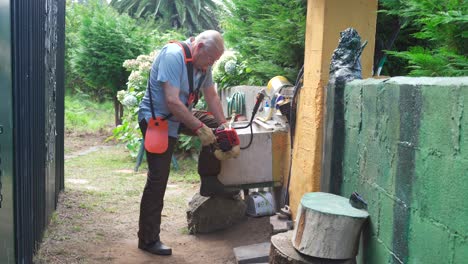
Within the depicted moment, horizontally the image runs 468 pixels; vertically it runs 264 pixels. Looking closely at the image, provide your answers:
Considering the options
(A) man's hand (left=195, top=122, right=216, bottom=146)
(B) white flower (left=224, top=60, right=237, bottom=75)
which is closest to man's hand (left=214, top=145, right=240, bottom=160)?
(A) man's hand (left=195, top=122, right=216, bottom=146)

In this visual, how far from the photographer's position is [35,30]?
3.82m

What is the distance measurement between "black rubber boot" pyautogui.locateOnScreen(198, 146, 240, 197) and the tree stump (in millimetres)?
1952

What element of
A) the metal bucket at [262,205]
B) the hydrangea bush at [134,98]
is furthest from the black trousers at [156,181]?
the hydrangea bush at [134,98]

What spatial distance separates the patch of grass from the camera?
15273 mm

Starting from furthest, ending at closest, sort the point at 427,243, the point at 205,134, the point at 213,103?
the point at 213,103 → the point at 205,134 → the point at 427,243

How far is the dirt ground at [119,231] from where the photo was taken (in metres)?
4.41

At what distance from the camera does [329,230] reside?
8.45 feet

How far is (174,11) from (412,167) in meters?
24.5

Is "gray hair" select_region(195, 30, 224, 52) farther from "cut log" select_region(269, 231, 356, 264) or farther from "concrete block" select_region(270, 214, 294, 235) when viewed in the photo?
"cut log" select_region(269, 231, 356, 264)

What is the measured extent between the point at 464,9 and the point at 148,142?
8.94 ft

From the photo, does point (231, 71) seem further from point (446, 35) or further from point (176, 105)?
point (446, 35)

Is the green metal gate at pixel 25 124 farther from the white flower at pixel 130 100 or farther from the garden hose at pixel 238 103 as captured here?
the white flower at pixel 130 100

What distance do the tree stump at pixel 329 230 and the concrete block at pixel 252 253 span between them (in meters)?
1.42

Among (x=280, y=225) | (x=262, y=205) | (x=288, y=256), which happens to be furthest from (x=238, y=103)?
(x=288, y=256)
